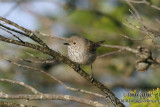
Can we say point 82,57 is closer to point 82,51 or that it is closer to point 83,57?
point 83,57

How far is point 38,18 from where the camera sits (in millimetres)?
7582

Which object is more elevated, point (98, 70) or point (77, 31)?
point (77, 31)

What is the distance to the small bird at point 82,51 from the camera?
16.1 ft

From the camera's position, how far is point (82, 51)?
16.4 ft

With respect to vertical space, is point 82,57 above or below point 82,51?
below

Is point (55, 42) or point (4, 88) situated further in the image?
point (4, 88)

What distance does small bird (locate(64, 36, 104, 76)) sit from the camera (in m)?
4.90

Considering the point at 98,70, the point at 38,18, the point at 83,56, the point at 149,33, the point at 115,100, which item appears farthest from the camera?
the point at 38,18

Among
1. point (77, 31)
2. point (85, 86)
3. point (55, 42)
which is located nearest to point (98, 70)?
point (85, 86)

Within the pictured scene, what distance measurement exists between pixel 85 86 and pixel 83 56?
2255 mm

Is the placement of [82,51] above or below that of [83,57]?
above

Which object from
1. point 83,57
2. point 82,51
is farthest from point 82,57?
point 82,51

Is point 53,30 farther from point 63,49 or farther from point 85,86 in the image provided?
point 85,86

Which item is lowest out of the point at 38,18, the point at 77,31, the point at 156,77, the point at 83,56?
the point at 83,56
